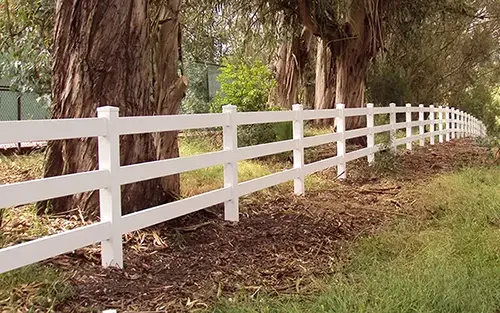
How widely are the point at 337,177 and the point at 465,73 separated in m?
31.7

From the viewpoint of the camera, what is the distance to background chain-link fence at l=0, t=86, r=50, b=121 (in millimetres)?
14930

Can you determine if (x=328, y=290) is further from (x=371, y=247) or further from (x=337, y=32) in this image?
(x=337, y=32)

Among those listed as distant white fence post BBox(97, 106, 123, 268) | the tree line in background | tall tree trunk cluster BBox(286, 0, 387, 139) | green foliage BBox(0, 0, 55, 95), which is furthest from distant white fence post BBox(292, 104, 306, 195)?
tall tree trunk cluster BBox(286, 0, 387, 139)

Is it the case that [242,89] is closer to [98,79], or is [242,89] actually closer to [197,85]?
[98,79]

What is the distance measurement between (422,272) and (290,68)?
54.8 ft

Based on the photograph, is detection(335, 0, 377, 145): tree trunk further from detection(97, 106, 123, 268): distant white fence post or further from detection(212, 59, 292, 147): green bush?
detection(97, 106, 123, 268): distant white fence post

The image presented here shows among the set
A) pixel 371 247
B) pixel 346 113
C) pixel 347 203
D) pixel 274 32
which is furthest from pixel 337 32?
pixel 371 247

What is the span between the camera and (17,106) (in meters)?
15.1

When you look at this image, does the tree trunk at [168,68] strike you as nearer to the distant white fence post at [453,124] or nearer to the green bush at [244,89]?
the green bush at [244,89]

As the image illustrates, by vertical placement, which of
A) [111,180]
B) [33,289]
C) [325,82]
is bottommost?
[33,289]

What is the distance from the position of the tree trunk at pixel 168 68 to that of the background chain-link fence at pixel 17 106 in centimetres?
732

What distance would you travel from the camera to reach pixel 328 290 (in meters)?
4.14

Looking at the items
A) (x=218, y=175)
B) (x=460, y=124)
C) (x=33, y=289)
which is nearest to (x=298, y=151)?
(x=218, y=175)

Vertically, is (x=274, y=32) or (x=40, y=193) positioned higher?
(x=274, y=32)
